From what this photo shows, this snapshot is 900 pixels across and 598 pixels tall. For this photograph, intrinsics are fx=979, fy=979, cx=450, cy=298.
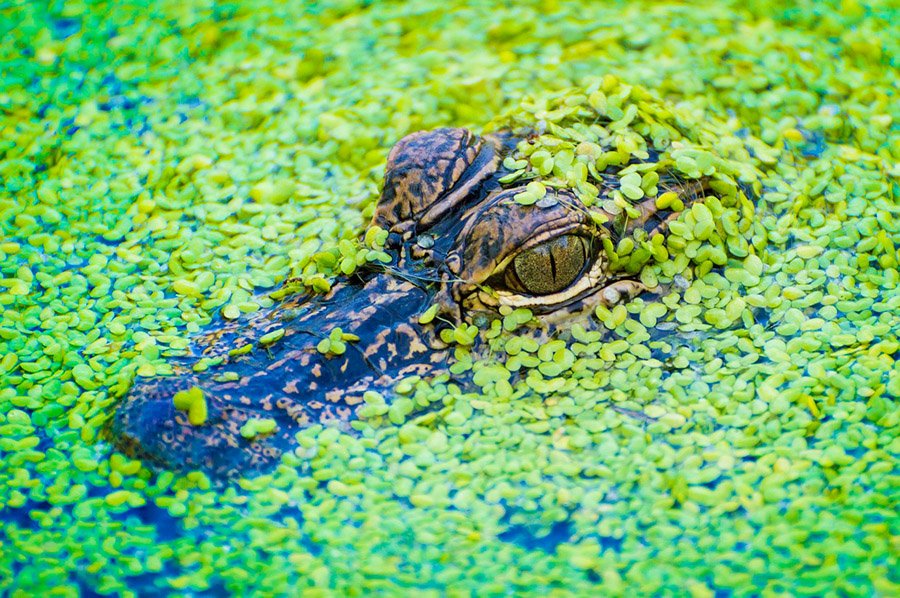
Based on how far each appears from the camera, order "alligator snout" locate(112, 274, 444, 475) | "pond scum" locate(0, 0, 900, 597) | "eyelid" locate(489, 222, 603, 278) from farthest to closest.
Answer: "eyelid" locate(489, 222, 603, 278) < "alligator snout" locate(112, 274, 444, 475) < "pond scum" locate(0, 0, 900, 597)

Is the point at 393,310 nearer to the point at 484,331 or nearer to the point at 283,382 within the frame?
the point at 484,331

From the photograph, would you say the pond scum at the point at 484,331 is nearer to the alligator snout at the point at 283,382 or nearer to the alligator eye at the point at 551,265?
the alligator snout at the point at 283,382

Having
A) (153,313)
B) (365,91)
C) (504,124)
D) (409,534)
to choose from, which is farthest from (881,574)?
(365,91)

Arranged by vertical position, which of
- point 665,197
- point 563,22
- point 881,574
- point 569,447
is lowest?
point 881,574

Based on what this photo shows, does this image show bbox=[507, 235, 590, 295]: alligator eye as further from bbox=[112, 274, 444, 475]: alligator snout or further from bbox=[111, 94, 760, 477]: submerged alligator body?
bbox=[112, 274, 444, 475]: alligator snout

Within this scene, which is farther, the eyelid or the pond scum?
the eyelid

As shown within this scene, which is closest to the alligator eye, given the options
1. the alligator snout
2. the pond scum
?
the pond scum

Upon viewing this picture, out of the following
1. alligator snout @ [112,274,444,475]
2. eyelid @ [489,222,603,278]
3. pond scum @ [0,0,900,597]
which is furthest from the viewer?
eyelid @ [489,222,603,278]

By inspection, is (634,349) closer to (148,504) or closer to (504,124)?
(504,124)
